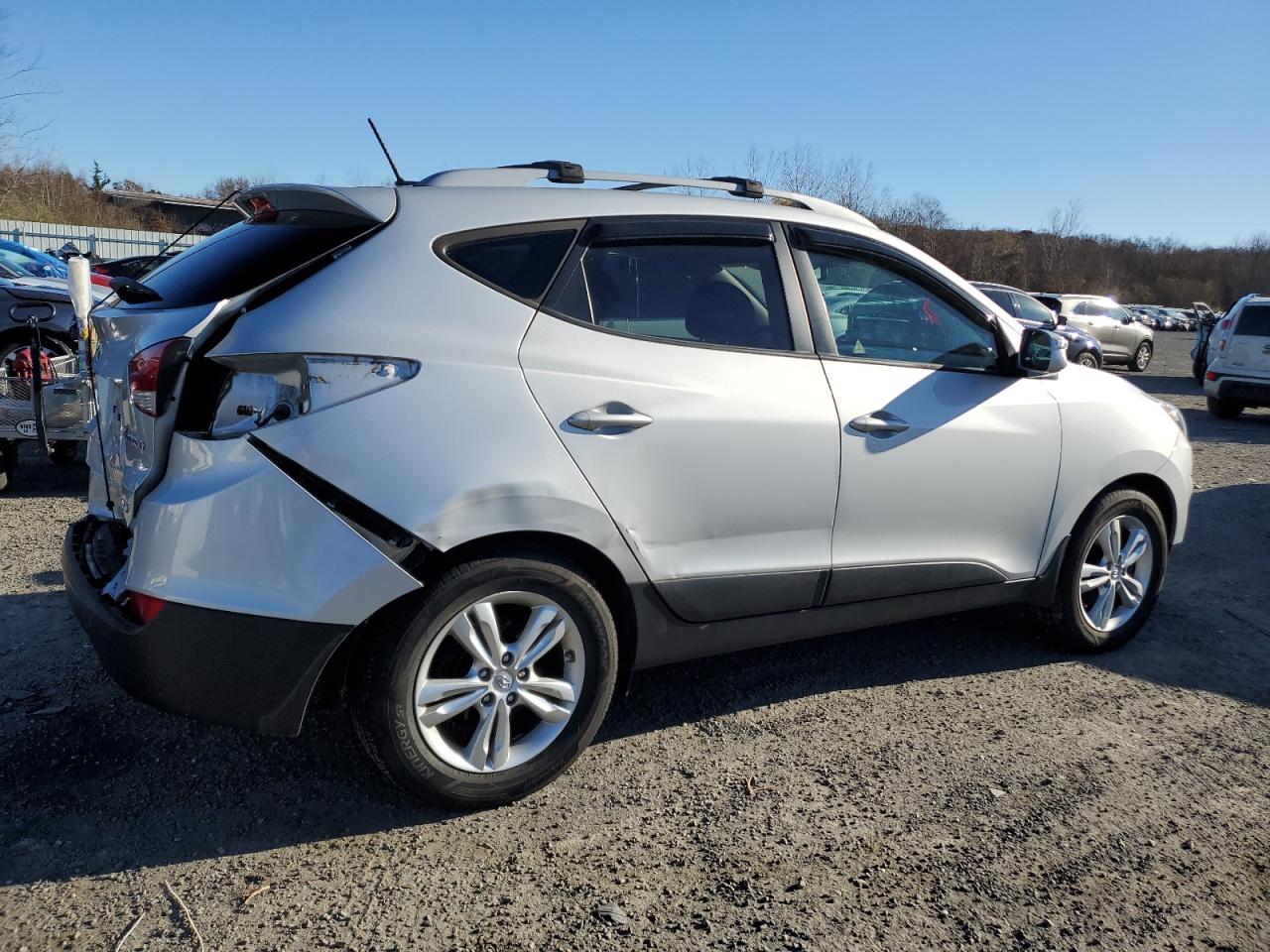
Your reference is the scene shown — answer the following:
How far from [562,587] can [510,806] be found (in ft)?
2.37

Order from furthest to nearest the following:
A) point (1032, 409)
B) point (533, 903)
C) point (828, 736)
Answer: point (1032, 409) < point (828, 736) < point (533, 903)

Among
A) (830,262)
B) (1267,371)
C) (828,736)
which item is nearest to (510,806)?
(828,736)

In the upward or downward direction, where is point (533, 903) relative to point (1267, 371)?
downward

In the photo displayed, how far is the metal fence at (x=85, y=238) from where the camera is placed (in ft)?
99.8

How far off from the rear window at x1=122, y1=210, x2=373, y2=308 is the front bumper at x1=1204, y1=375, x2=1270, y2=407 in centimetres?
1412

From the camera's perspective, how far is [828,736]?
3.55 m

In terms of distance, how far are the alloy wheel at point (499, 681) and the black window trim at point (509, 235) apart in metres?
0.92

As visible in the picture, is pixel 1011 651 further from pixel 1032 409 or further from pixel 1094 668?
pixel 1032 409

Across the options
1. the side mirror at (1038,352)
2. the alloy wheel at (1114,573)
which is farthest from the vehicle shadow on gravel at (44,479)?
the alloy wheel at (1114,573)

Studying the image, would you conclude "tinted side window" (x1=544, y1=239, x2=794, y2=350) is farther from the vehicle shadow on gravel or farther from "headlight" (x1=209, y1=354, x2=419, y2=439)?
the vehicle shadow on gravel

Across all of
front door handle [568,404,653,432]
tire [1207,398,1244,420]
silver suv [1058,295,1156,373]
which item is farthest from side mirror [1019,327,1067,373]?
silver suv [1058,295,1156,373]

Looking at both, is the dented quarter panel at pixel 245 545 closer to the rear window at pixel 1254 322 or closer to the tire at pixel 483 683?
the tire at pixel 483 683

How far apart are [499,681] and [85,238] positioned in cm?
3498

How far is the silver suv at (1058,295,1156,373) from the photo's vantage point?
2105cm
